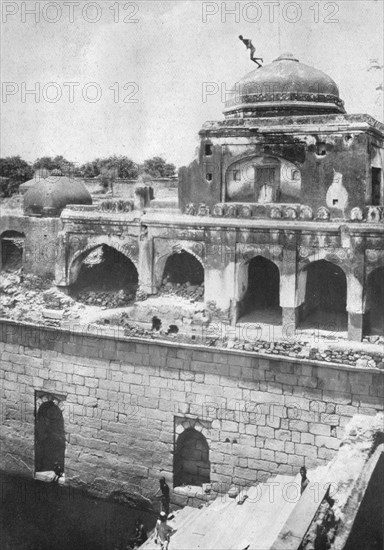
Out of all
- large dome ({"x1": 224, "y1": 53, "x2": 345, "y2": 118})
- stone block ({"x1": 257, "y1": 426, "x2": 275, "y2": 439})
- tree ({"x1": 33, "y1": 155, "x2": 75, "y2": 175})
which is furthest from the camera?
tree ({"x1": 33, "y1": 155, "x2": 75, "y2": 175})

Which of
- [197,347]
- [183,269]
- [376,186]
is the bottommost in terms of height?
[197,347]

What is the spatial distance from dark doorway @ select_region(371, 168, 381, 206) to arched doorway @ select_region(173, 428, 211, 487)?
23.5ft

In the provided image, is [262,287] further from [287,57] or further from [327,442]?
[287,57]

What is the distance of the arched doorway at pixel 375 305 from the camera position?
44.2 feet

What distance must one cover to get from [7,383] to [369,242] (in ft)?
32.3

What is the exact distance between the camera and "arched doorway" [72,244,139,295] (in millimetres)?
16688

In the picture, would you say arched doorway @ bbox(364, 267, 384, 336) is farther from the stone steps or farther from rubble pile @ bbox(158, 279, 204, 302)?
rubble pile @ bbox(158, 279, 204, 302)

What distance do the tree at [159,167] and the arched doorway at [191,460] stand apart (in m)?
22.9

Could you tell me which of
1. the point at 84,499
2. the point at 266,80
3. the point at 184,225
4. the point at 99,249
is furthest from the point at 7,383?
the point at 266,80

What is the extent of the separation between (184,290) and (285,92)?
598 cm

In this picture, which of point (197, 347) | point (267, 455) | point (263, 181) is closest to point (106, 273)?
point (197, 347)

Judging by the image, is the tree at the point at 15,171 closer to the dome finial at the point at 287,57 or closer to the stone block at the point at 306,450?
the dome finial at the point at 287,57

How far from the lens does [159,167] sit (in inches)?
1406

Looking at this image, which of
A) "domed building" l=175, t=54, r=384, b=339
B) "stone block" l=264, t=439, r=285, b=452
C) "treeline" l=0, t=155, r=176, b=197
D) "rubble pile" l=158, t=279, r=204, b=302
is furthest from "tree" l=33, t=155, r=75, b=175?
"stone block" l=264, t=439, r=285, b=452
